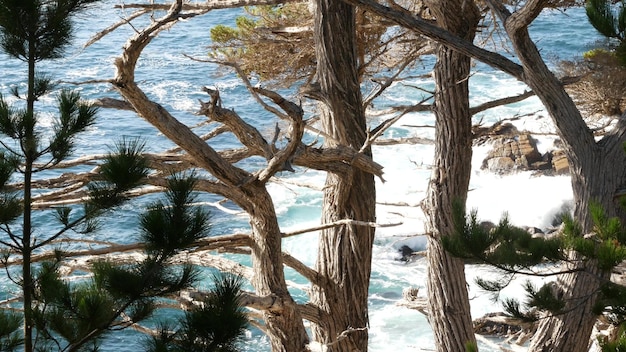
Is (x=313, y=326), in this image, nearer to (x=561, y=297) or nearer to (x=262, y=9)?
(x=561, y=297)

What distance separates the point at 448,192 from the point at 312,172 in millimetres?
9463

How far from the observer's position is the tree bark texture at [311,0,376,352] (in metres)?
4.55

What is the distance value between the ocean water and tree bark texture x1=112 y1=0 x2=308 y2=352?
526cm

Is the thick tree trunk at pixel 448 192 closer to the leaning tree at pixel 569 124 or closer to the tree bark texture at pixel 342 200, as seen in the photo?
the tree bark texture at pixel 342 200

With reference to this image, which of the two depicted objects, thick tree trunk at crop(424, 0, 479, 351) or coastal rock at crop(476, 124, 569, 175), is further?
coastal rock at crop(476, 124, 569, 175)

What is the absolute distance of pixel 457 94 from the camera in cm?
484

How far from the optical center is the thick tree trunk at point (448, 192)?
4.86 metres

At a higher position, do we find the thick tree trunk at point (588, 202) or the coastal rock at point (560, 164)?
the coastal rock at point (560, 164)

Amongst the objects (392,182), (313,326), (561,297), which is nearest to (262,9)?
(313,326)

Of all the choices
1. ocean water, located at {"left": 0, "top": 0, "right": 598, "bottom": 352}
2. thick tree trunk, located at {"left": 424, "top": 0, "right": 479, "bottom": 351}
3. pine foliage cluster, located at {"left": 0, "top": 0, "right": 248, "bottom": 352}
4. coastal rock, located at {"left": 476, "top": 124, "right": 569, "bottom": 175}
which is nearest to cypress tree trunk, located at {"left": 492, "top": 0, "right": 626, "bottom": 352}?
thick tree trunk, located at {"left": 424, "top": 0, "right": 479, "bottom": 351}

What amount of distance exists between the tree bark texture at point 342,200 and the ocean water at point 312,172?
4546 mm

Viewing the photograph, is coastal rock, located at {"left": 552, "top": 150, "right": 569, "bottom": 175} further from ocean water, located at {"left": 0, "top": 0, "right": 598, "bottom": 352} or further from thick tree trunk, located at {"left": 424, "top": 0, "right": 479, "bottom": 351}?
thick tree trunk, located at {"left": 424, "top": 0, "right": 479, "bottom": 351}

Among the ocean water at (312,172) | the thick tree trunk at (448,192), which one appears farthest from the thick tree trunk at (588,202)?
the ocean water at (312,172)

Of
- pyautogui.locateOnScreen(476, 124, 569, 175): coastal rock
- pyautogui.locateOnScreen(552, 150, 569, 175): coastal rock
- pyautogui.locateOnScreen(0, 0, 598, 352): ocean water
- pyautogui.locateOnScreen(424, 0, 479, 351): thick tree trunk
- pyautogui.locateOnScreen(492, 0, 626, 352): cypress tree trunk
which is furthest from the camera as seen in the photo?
pyautogui.locateOnScreen(476, 124, 569, 175): coastal rock
